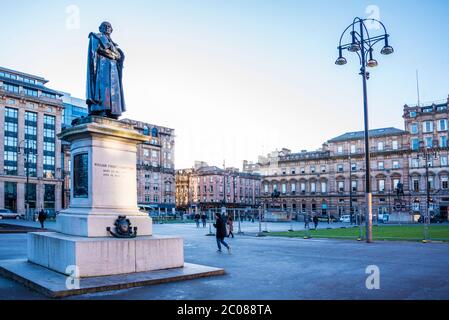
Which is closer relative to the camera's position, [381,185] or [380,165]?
[381,185]

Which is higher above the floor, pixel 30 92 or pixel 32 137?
pixel 30 92

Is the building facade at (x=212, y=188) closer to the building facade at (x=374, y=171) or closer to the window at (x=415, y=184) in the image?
the building facade at (x=374, y=171)

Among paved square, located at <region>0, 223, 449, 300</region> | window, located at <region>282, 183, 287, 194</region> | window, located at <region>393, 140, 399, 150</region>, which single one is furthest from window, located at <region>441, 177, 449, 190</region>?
paved square, located at <region>0, 223, 449, 300</region>

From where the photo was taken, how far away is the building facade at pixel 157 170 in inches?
4097

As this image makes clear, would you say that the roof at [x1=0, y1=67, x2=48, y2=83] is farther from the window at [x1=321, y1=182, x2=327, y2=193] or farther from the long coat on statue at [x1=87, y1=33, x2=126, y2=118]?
the long coat on statue at [x1=87, y1=33, x2=126, y2=118]

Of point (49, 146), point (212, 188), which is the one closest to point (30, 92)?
point (49, 146)

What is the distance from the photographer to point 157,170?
358 ft

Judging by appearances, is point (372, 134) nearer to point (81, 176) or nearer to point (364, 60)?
point (364, 60)

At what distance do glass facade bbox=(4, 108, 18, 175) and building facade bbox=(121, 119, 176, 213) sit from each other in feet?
85.2

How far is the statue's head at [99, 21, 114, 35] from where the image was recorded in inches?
485

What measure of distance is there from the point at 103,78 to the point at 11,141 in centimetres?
8055

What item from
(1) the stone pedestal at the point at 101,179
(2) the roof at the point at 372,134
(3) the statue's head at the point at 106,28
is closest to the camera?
(1) the stone pedestal at the point at 101,179

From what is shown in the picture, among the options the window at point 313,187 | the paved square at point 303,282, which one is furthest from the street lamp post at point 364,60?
the window at point 313,187
